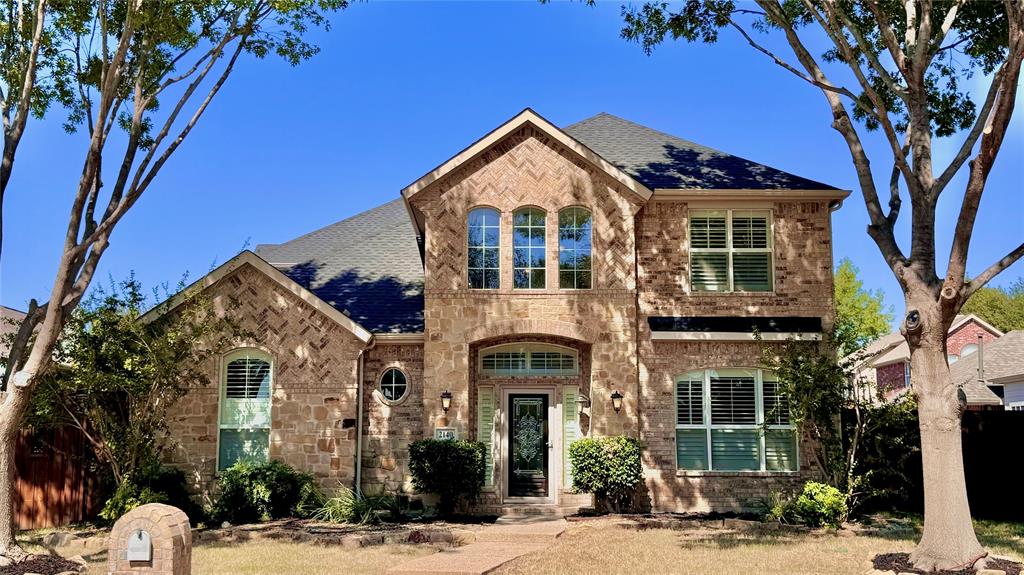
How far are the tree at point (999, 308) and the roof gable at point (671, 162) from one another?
4587cm

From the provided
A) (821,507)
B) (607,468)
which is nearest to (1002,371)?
(821,507)

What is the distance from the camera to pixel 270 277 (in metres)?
17.2

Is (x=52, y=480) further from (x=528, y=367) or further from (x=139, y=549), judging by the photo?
(x=139, y=549)

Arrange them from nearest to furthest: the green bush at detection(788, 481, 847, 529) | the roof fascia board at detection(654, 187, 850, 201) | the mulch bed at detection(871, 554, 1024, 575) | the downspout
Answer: the mulch bed at detection(871, 554, 1024, 575)
the green bush at detection(788, 481, 847, 529)
the downspout
the roof fascia board at detection(654, 187, 850, 201)

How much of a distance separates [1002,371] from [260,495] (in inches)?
1044

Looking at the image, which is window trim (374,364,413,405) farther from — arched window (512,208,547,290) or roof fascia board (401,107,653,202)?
roof fascia board (401,107,653,202)

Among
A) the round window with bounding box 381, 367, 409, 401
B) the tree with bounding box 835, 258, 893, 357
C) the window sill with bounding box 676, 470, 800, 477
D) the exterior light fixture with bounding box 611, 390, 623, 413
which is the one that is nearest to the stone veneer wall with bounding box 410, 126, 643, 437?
the exterior light fixture with bounding box 611, 390, 623, 413

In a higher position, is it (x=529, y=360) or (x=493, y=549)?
(x=529, y=360)

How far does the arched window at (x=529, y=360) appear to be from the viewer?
1764 centimetres

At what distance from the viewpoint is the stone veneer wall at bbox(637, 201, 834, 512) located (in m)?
17.1

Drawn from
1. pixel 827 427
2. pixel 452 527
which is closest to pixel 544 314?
pixel 452 527

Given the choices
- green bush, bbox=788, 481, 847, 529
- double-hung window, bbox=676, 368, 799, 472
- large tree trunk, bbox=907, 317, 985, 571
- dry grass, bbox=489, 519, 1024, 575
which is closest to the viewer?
large tree trunk, bbox=907, 317, 985, 571

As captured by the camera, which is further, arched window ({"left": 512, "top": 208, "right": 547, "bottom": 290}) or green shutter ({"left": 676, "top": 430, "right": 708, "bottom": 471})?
arched window ({"left": 512, "top": 208, "right": 547, "bottom": 290})

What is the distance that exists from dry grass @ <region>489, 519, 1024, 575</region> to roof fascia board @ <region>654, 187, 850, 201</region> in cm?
658
